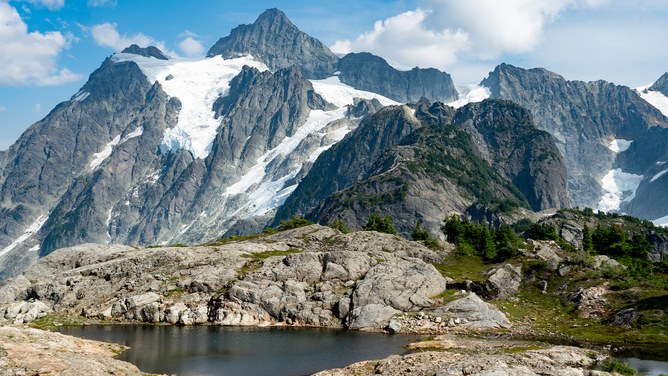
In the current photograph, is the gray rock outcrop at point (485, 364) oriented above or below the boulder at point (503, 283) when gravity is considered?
below

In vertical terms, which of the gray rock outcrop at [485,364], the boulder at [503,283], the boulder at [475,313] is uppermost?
the boulder at [503,283]

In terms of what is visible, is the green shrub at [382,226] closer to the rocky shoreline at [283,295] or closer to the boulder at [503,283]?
the rocky shoreline at [283,295]

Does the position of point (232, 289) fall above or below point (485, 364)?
above

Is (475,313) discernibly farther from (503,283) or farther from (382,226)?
(382,226)

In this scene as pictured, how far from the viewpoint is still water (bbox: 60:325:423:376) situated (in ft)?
192

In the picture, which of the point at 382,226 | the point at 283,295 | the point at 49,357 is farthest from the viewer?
the point at 382,226

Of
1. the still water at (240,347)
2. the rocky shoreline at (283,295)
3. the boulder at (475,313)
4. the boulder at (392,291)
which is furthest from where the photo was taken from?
the boulder at (392,291)

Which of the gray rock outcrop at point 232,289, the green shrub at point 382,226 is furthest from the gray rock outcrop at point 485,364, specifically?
the green shrub at point 382,226

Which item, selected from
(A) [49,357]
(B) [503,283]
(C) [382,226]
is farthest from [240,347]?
(C) [382,226]

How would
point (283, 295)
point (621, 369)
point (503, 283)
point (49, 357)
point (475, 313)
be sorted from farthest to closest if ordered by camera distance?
point (503, 283)
point (283, 295)
point (475, 313)
point (621, 369)
point (49, 357)

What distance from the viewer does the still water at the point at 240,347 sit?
2298 inches

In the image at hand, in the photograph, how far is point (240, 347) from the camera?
228 ft

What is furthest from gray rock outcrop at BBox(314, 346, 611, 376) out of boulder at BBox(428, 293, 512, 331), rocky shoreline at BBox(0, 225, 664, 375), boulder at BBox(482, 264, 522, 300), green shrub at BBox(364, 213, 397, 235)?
green shrub at BBox(364, 213, 397, 235)

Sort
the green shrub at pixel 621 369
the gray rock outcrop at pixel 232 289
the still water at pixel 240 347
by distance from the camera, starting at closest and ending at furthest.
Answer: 1. the green shrub at pixel 621 369
2. the still water at pixel 240 347
3. the gray rock outcrop at pixel 232 289
